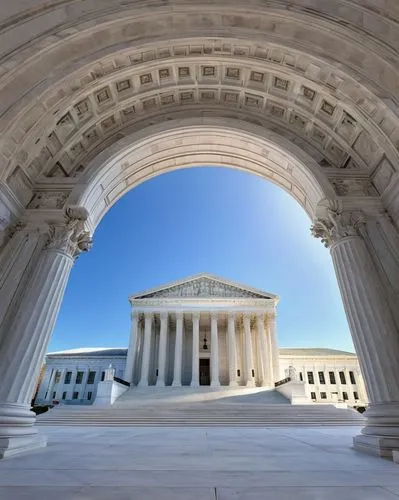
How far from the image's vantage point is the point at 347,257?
7000mm

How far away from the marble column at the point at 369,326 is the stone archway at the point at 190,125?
0.03 m

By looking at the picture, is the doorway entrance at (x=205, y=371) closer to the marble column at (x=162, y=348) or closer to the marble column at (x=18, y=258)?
the marble column at (x=162, y=348)

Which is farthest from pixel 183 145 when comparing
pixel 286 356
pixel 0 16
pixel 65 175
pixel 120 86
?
pixel 286 356

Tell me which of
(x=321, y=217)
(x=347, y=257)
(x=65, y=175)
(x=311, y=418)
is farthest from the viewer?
(x=311, y=418)

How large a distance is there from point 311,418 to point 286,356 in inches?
1618

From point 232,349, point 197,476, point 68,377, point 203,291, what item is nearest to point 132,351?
point 203,291

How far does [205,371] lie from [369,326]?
4079cm

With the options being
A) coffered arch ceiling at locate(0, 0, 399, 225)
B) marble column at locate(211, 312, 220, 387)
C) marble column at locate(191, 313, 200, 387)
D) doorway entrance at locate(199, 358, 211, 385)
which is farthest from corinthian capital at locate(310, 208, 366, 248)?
doorway entrance at locate(199, 358, 211, 385)

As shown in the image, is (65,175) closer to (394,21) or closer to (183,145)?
(183,145)

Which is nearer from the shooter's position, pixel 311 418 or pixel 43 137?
pixel 43 137

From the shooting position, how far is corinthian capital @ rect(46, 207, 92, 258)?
7500 mm

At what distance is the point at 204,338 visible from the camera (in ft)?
152

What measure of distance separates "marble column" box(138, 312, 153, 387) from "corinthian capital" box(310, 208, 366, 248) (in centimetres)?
3539

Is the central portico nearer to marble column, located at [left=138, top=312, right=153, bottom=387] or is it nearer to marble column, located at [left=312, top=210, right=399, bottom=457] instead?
marble column, located at [left=138, top=312, right=153, bottom=387]
